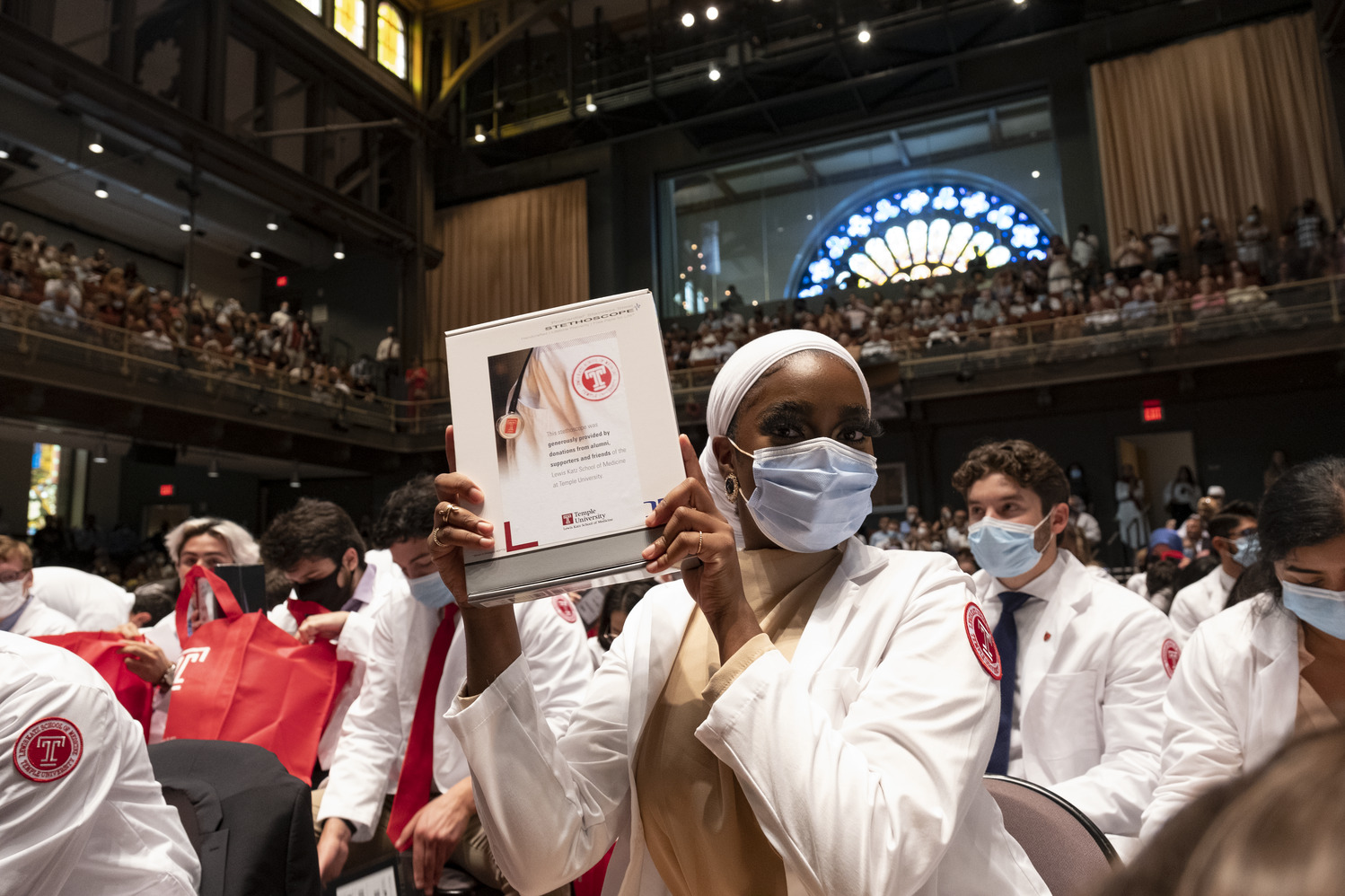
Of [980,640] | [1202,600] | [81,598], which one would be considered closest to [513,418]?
[980,640]

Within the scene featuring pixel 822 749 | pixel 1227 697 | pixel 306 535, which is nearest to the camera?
pixel 822 749

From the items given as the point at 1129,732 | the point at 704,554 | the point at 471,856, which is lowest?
the point at 471,856

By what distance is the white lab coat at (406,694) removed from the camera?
2418 mm

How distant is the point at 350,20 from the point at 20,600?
17.6 meters

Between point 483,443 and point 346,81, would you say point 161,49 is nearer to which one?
point 346,81

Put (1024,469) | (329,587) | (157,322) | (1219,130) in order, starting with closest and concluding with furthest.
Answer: (1024,469)
(329,587)
(157,322)
(1219,130)

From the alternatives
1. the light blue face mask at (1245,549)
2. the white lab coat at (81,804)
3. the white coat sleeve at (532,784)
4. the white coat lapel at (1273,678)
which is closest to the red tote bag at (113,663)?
the white lab coat at (81,804)

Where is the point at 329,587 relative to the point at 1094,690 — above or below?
above

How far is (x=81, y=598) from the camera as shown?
453cm

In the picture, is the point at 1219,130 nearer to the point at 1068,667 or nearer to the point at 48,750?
the point at 1068,667

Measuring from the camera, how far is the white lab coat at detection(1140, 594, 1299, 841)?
1.99 meters

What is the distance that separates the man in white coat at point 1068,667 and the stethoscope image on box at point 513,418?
1.82 metres

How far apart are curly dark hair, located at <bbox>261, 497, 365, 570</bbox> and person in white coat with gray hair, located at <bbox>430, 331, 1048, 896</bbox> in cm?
231

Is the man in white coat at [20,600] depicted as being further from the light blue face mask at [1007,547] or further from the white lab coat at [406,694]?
the light blue face mask at [1007,547]
